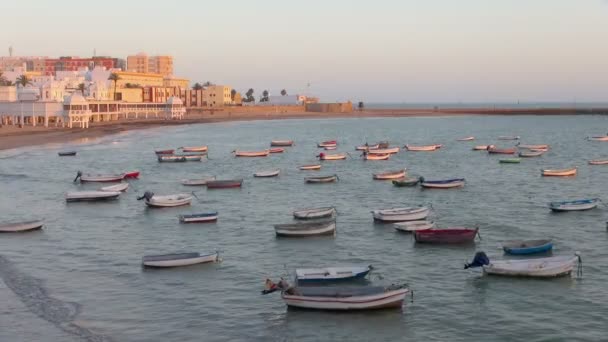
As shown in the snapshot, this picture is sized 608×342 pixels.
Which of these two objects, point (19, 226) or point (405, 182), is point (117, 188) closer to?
point (19, 226)

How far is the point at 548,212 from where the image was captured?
55312mm

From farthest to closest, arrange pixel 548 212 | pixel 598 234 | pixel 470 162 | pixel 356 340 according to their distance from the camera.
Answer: pixel 470 162
pixel 548 212
pixel 598 234
pixel 356 340

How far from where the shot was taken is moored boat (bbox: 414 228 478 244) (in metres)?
43.9

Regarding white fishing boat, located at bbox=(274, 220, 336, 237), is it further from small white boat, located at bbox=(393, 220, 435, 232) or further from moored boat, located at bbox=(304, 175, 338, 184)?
moored boat, located at bbox=(304, 175, 338, 184)

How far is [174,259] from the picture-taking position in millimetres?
38375

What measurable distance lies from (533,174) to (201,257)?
170 feet

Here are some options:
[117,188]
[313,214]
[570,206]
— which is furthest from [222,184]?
[570,206]

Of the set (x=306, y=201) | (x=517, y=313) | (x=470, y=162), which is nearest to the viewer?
(x=517, y=313)

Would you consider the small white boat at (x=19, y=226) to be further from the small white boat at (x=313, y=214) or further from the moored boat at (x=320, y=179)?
the moored boat at (x=320, y=179)

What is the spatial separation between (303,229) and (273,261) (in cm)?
610

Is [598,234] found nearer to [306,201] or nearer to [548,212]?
[548,212]

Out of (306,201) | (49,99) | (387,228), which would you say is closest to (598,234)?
(387,228)

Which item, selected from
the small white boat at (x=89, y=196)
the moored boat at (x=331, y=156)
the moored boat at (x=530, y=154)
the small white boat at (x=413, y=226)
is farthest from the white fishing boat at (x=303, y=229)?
the moored boat at (x=530, y=154)

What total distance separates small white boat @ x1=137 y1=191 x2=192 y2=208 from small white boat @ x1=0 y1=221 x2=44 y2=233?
1063 centimetres
